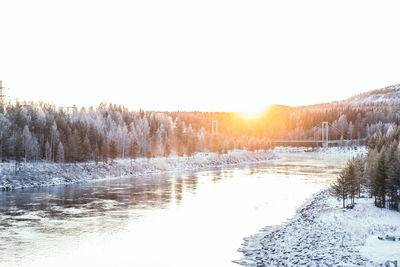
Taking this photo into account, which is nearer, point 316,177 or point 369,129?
point 316,177

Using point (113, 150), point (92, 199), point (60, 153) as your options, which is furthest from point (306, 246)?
point (113, 150)

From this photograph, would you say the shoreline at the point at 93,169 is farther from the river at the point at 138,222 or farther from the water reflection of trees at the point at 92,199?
the river at the point at 138,222

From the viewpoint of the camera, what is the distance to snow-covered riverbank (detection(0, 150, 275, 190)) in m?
62.5

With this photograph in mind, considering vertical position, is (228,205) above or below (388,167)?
below

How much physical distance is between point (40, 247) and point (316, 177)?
5643 centimetres

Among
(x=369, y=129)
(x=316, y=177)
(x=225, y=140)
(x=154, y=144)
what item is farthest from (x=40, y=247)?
(x=369, y=129)

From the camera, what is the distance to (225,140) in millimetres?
139625

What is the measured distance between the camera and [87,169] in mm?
76250

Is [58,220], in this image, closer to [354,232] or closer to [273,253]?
[273,253]

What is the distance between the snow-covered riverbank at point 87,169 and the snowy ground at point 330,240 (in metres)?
45.2

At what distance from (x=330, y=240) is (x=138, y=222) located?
17.3m

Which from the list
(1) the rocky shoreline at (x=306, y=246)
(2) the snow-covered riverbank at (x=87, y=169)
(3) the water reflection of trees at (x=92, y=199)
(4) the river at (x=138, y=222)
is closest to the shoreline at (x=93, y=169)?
(2) the snow-covered riverbank at (x=87, y=169)

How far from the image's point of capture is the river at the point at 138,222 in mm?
25047

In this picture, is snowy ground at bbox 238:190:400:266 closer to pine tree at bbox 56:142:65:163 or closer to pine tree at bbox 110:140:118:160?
pine tree at bbox 56:142:65:163
